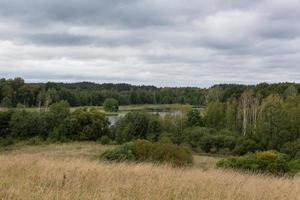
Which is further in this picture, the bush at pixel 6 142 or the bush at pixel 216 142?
the bush at pixel 6 142

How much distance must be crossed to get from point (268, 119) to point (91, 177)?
59.2 m

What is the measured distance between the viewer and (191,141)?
6456 centimetres

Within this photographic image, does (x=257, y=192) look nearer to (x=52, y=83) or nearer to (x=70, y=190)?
(x=70, y=190)

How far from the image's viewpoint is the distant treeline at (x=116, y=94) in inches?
4055

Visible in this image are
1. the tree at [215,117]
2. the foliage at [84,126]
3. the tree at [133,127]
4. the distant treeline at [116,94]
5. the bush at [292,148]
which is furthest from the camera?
the distant treeline at [116,94]

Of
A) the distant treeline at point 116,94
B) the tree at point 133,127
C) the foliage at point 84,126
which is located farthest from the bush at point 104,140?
the distant treeline at point 116,94

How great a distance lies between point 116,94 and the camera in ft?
491

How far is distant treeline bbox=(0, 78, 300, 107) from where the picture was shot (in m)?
103

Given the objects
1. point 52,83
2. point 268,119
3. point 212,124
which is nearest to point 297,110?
point 268,119

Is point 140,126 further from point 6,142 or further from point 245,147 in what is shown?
point 6,142

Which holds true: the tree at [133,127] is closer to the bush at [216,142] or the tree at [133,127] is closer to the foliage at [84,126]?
the foliage at [84,126]

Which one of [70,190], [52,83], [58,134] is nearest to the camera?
[70,190]

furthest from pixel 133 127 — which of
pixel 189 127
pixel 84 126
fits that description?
pixel 189 127

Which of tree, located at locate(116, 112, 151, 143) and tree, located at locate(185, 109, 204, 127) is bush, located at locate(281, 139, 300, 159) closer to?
tree, located at locate(185, 109, 204, 127)
